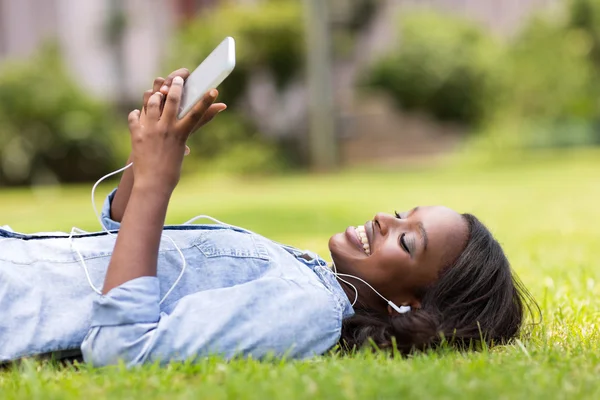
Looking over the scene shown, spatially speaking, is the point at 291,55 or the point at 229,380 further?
the point at 291,55

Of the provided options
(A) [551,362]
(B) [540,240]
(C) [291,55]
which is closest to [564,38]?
(C) [291,55]

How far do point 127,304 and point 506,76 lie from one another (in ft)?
64.5

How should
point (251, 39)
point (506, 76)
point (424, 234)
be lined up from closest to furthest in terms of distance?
point (424, 234)
point (251, 39)
point (506, 76)

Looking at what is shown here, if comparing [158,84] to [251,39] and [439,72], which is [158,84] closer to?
[251,39]

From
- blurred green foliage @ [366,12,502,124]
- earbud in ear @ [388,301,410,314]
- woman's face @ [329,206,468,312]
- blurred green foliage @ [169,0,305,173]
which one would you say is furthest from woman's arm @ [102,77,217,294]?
blurred green foliage @ [366,12,502,124]

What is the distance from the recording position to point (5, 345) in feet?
7.63

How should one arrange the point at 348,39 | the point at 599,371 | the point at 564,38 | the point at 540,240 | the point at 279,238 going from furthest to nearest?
the point at 564,38
the point at 348,39
the point at 279,238
the point at 540,240
the point at 599,371

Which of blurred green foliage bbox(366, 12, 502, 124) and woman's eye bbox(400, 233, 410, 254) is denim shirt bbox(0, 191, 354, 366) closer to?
woman's eye bbox(400, 233, 410, 254)

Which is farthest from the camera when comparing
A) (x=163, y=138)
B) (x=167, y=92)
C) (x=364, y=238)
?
(x=364, y=238)

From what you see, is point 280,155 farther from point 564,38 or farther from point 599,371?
point 599,371

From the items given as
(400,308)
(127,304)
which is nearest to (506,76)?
(400,308)

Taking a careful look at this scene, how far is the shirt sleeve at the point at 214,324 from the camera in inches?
87.5

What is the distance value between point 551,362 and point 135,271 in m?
1.22

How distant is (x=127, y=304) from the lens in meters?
2.20
